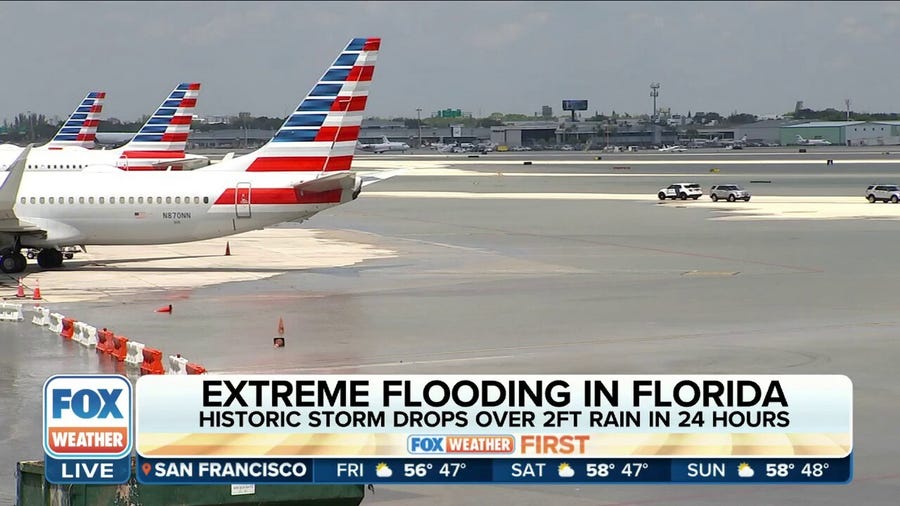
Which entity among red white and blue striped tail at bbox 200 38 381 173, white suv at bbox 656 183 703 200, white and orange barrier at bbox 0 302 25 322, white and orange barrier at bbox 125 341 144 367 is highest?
red white and blue striped tail at bbox 200 38 381 173

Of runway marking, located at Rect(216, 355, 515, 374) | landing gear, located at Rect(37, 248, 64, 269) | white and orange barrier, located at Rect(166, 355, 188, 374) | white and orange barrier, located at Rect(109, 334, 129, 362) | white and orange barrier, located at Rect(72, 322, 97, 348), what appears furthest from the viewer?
landing gear, located at Rect(37, 248, 64, 269)

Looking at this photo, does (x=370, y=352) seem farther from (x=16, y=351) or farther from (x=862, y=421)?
(x=862, y=421)

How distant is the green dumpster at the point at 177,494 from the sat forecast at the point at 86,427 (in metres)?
2.31

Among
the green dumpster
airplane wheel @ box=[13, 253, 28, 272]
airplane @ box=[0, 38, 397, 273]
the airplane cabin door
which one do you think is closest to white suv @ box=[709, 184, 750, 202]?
airplane @ box=[0, 38, 397, 273]

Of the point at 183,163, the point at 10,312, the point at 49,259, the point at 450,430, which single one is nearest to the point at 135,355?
the point at 10,312

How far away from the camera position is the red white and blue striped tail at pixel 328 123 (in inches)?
2238

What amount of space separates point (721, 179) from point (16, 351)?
410ft

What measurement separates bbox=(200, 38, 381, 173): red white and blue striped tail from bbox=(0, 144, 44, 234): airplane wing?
26.0ft

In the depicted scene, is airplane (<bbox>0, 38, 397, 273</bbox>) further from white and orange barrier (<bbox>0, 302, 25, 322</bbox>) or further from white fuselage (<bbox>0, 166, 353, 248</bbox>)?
white and orange barrier (<bbox>0, 302, 25, 322</bbox>)

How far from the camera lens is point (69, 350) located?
120ft

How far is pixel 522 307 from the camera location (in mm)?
44812

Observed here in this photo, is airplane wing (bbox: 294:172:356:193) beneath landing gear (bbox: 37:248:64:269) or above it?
above

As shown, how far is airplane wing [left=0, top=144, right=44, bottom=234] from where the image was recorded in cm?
5519

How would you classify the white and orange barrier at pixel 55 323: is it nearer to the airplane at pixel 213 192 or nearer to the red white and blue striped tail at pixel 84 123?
the airplane at pixel 213 192
